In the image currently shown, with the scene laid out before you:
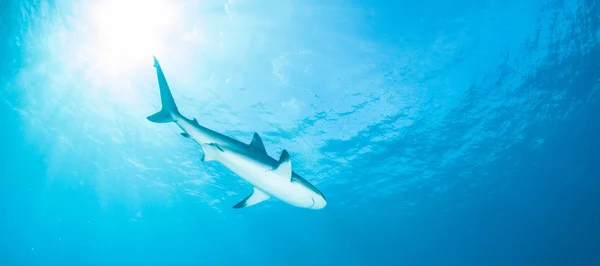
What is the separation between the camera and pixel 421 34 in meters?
10.7

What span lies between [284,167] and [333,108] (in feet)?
35.8

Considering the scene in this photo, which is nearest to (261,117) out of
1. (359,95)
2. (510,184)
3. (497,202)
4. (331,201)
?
(359,95)

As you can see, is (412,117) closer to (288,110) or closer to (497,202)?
(288,110)

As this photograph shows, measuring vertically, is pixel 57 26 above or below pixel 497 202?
below

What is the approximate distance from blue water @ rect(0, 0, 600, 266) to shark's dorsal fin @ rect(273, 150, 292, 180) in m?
7.39

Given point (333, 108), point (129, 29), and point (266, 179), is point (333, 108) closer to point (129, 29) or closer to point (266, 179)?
point (129, 29)

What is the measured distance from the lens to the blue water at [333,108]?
34.3 ft

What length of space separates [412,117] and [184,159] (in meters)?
→ 15.6

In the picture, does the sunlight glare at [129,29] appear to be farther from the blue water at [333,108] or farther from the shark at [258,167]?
the shark at [258,167]

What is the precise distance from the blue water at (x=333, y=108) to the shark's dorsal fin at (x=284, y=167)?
7390 mm

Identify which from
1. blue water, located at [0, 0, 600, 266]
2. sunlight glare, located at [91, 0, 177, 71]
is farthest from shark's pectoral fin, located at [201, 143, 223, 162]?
sunlight glare, located at [91, 0, 177, 71]

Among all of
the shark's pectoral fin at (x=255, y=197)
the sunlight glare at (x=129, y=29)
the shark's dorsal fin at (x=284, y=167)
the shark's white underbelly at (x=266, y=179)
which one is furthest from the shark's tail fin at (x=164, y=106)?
the sunlight glare at (x=129, y=29)

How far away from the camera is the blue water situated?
10.5 metres

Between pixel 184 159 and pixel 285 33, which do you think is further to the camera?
pixel 184 159
